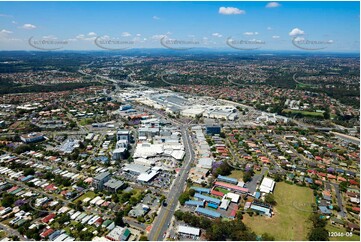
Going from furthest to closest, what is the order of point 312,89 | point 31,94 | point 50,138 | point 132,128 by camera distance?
1. point 312,89
2. point 31,94
3. point 132,128
4. point 50,138

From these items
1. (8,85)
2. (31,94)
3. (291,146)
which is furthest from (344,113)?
(8,85)

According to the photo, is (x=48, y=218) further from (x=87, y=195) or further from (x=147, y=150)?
(x=147, y=150)

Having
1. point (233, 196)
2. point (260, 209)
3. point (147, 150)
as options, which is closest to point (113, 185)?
point (147, 150)

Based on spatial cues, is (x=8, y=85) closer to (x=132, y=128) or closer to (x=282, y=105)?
(x=132, y=128)

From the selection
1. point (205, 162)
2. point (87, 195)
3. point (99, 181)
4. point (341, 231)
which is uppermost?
point (99, 181)

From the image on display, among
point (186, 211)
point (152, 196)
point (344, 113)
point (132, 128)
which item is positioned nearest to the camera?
point (186, 211)

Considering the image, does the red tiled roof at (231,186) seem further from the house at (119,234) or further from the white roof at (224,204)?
the house at (119,234)
